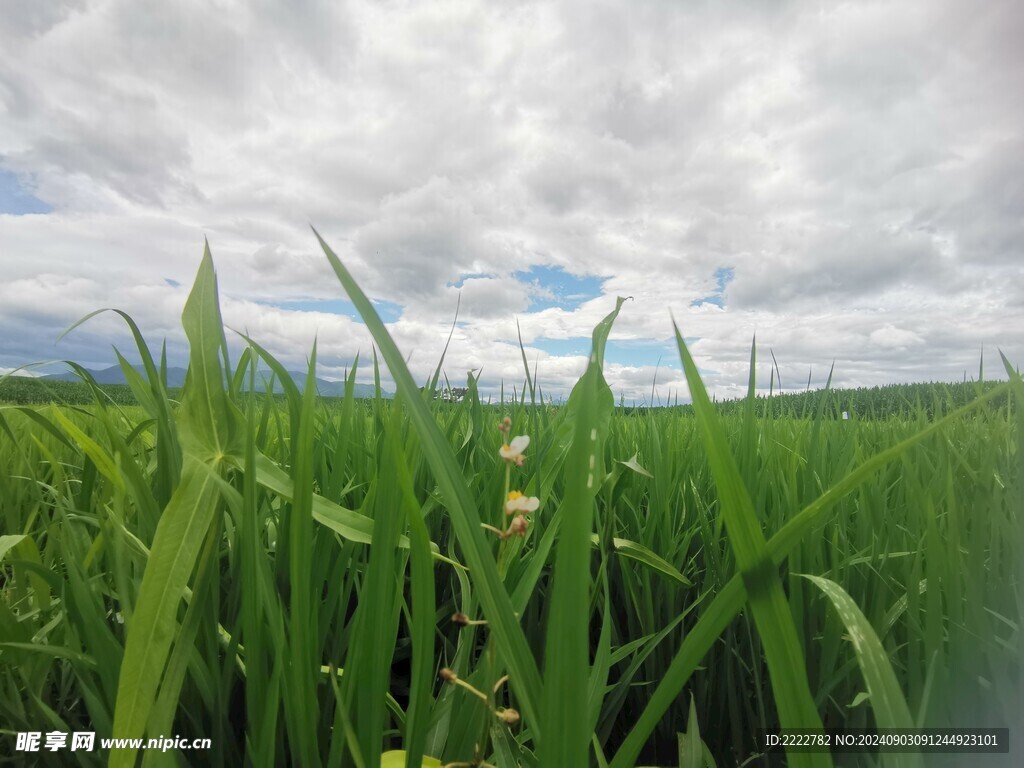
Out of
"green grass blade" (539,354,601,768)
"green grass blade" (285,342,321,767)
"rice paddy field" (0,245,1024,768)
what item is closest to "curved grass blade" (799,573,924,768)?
"rice paddy field" (0,245,1024,768)

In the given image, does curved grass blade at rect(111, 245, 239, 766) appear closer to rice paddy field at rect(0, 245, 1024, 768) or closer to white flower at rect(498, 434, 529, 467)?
rice paddy field at rect(0, 245, 1024, 768)

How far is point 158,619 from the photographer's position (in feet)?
1.58

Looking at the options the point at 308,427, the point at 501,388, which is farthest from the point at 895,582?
the point at 501,388

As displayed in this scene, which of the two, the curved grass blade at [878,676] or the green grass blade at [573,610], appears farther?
the curved grass blade at [878,676]

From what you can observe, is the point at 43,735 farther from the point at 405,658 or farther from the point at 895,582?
the point at 895,582

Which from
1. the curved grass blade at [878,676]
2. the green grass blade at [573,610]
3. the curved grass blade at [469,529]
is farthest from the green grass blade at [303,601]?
the curved grass blade at [878,676]

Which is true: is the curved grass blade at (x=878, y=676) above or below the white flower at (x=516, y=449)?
below

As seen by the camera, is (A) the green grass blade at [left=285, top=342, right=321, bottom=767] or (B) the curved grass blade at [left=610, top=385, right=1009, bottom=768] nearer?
(B) the curved grass blade at [left=610, top=385, right=1009, bottom=768]

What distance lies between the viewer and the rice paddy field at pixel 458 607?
0.37m

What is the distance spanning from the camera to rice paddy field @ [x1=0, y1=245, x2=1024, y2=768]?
0.37 metres

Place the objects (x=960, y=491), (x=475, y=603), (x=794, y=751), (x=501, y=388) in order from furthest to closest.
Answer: (x=501, y=388) < (x=960, y=491) < (x=475, y=603) < (x=794, y=751)

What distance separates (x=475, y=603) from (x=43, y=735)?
0.50 meters

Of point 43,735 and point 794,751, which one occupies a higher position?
point 794,751

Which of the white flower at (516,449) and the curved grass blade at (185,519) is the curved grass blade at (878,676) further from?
the curved grass blade at (185,519)
